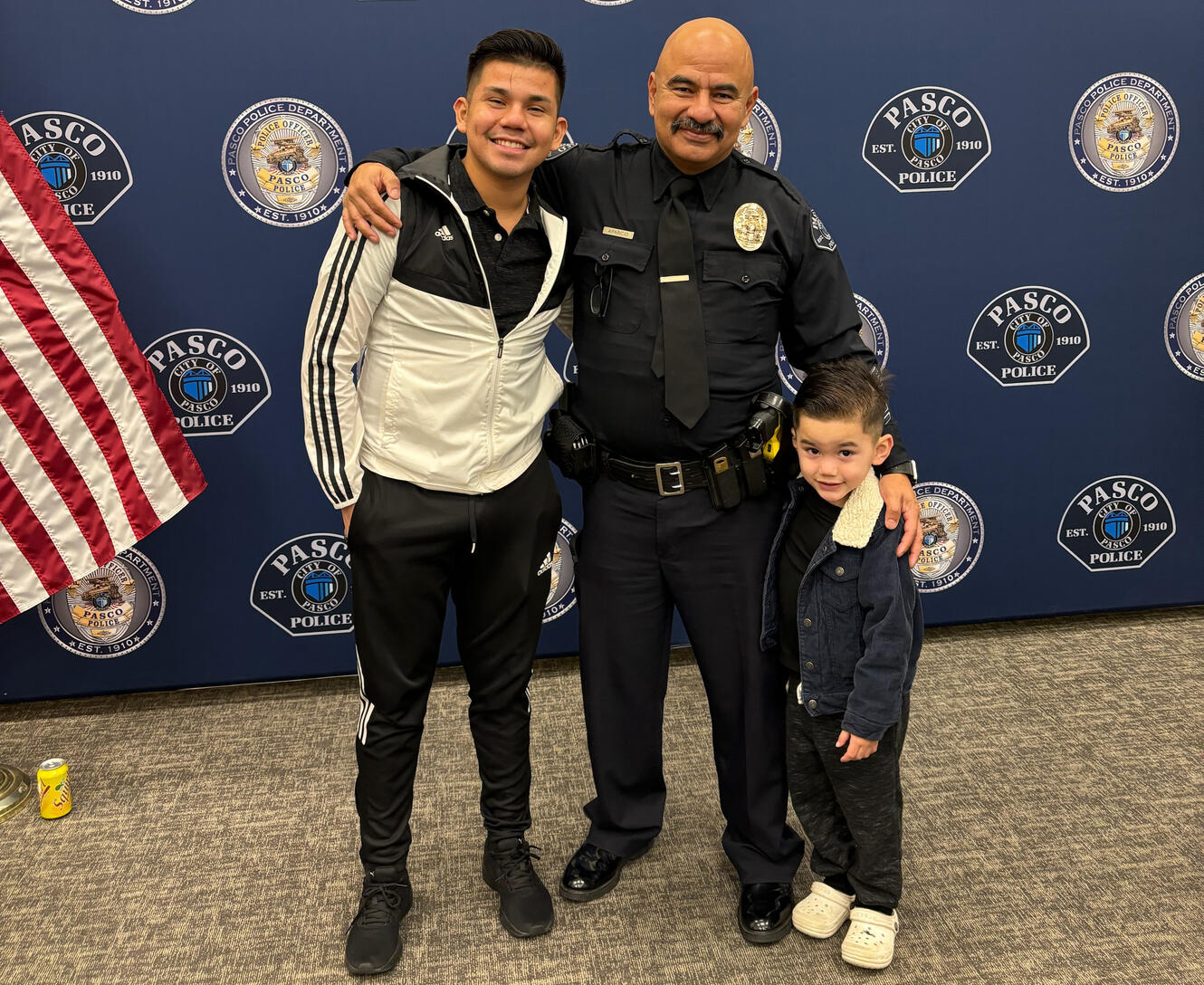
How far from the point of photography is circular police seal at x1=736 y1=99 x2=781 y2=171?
9.41 feet

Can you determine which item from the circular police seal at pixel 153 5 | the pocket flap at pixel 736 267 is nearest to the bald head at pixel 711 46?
the pocket flap at pixel 736 267

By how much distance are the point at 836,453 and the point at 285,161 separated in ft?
5.91

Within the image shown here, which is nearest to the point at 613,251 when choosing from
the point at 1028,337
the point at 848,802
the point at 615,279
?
the point at 615,279

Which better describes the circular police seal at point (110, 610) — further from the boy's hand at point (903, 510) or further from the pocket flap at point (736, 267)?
the pocket flap at point (736, 267)

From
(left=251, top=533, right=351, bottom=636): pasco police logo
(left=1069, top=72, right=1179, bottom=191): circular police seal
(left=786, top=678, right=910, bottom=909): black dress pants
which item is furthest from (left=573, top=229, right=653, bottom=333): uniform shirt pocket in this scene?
(left=1069, top=72, right=1179, bottom=191): circular police seal

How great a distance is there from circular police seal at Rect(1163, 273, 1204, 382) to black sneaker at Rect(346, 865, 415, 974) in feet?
9.25

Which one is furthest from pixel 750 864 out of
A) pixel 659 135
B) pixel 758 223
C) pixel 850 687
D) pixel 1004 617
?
pixel 1004 617

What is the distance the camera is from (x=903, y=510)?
180 centimetres

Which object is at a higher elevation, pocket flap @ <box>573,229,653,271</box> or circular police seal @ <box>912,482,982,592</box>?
pocket flap @ <box>573,229,653,271</box>

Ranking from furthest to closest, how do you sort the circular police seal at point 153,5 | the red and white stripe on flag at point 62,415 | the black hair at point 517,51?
the circular police seal at point 153,5 < the red and white stripe on flag at point 62,415 < the black hair at point 517,51

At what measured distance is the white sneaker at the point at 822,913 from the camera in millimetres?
2012

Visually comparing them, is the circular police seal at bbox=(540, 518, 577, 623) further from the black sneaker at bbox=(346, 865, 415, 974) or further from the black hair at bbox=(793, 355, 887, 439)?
the black hair at bbox=(793, 355, 887, 439)

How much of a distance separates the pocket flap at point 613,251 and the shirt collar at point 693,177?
0.11 metres

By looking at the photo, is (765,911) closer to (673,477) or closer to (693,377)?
(673,477)
